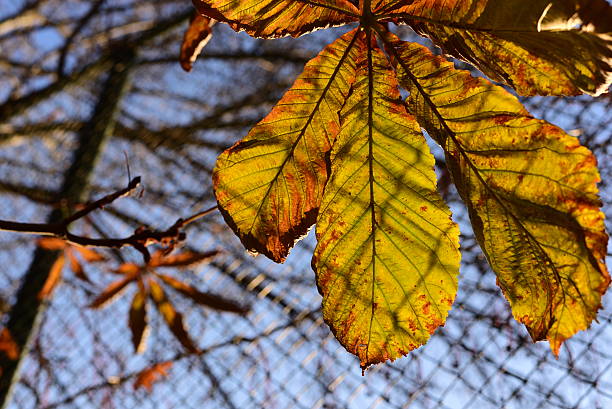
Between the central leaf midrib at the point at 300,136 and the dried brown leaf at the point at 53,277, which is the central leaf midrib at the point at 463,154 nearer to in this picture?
the central leaf midrib at the point at 300,136

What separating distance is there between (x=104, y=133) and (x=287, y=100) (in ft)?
5.03

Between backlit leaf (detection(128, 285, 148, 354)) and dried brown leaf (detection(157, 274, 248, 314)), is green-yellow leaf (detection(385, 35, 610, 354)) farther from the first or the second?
dried brown leaf (detection(157, 274, 248, 314))

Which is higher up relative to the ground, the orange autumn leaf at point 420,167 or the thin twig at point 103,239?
the thin twig at point 103,239

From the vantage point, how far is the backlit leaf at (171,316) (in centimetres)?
105

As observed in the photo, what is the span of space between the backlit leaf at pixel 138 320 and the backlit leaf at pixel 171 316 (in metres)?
0.08

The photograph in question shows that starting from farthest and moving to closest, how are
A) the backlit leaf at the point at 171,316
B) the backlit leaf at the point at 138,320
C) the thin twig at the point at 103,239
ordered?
the backlit leaf at the point at 171,316
the backlit leaf at the point at 138,320
the thin twig at the point at 103,239

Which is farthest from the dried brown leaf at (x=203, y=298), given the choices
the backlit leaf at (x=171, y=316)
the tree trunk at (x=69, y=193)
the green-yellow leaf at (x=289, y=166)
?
the green-yellow leaf at (x=289, y=166)

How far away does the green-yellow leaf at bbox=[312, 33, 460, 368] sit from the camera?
0.34 m

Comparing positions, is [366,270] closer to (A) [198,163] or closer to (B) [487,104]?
(B) [487,104]

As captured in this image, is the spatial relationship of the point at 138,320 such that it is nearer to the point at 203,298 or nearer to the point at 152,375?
the point at 203,298

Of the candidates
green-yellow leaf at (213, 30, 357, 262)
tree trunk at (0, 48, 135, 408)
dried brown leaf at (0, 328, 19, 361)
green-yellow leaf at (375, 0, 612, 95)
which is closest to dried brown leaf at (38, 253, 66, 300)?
tree trunk at (0, 48, 135, 408)

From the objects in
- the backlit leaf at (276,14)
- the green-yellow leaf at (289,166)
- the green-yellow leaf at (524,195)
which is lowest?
the green-yellow leaf at (524,195)

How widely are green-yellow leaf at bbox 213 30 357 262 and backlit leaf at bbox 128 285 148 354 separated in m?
0.61

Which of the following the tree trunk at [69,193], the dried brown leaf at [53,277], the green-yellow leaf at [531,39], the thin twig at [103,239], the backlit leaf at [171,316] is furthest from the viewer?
the dried brown leaf at [53,277]
